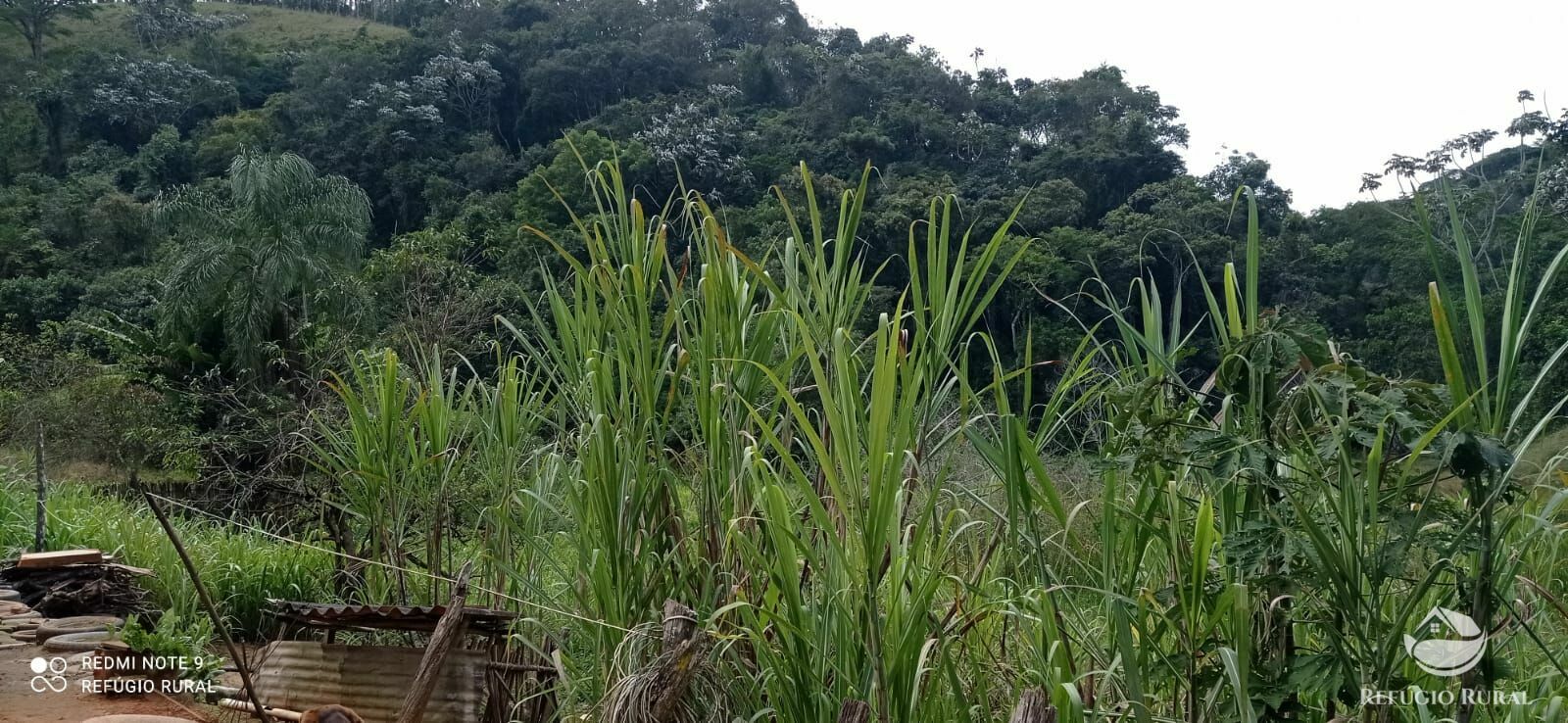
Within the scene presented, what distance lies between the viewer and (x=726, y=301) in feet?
5.87

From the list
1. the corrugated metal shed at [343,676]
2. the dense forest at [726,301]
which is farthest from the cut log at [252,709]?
the dense forest at [726,301]

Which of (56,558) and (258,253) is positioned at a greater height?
(258,253)

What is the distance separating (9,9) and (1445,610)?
115 feet

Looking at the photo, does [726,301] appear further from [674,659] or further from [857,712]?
[857,712]

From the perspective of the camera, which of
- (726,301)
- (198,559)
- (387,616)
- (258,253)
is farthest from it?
(258,253)

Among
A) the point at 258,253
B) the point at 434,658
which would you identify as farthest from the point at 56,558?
the point at 258,253

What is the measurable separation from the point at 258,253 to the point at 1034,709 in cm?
1364

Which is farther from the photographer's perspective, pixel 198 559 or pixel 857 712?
pixel 198 559

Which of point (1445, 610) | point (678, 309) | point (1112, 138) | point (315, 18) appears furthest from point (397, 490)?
point (315, 18)

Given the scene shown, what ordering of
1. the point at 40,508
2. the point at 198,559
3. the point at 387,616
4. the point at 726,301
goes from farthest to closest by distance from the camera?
the point at 40,508 < the point at 198,559 < the point at 387,616 < the point at 726,301

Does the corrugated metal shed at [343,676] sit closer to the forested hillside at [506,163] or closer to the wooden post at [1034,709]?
the wooden post at [1034,709]

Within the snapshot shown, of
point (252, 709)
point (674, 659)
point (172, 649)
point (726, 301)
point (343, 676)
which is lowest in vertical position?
point (172, 649)

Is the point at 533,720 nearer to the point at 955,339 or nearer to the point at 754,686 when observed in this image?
the point at 754,686

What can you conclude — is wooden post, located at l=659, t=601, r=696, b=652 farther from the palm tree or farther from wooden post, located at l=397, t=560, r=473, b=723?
the palm tree
